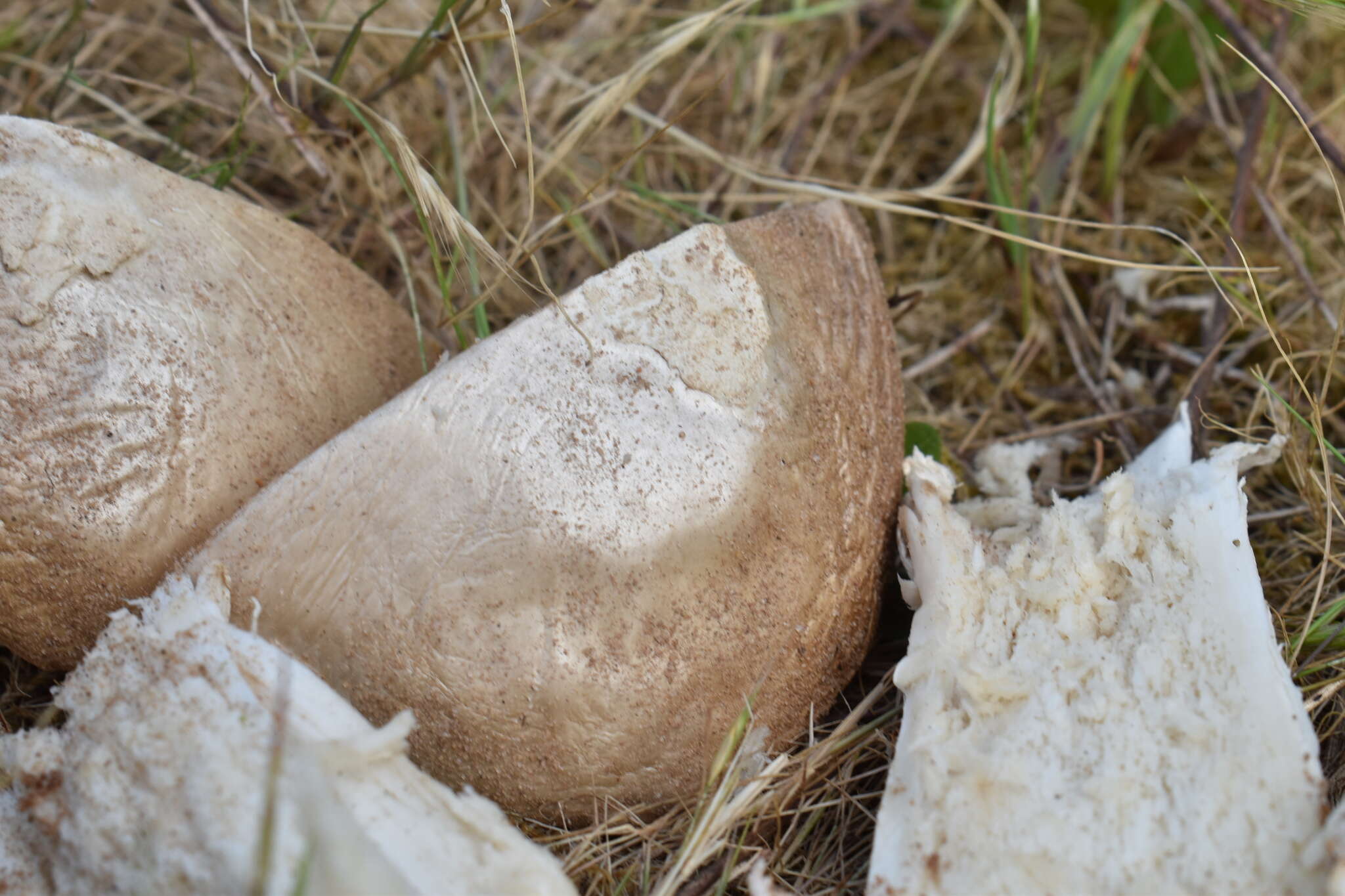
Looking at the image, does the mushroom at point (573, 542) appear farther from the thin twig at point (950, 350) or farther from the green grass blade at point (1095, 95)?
the green grass blade at point (1095, 95)

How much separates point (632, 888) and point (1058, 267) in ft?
5.43

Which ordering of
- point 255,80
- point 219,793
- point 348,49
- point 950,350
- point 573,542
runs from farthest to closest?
point 950,350, point 255,80, point 348,49, point 573,542, point 219,793

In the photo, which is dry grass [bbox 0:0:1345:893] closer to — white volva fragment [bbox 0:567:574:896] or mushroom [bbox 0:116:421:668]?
mushroom [bbox 0:116:421:668]

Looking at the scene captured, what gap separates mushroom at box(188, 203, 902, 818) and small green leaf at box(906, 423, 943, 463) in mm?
521

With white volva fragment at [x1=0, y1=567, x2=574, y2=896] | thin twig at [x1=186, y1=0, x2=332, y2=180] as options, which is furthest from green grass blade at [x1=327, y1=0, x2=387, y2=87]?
white volva fragment at [x1=0, y1=567, x2=574, y2=896]

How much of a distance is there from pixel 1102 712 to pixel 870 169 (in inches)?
63.3

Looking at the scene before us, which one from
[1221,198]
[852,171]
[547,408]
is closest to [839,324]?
[547,408]

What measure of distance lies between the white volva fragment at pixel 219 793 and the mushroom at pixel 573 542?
11cm

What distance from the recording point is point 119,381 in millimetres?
1300

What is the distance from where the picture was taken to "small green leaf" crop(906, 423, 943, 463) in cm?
186

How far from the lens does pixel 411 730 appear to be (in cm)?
133

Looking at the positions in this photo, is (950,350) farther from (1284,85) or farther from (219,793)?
(219,793)

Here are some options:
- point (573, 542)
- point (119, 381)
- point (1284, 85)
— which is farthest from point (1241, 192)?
point (119, 381)

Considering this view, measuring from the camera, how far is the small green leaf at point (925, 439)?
1.86 m
